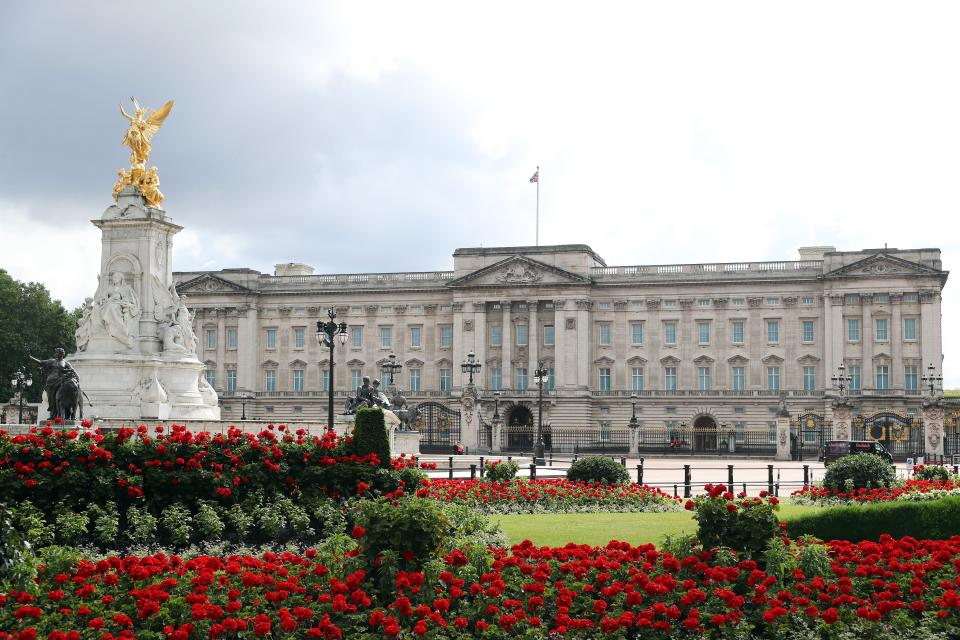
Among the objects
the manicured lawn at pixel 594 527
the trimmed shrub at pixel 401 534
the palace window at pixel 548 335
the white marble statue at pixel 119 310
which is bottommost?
the manicured lawn at pixel 594 527

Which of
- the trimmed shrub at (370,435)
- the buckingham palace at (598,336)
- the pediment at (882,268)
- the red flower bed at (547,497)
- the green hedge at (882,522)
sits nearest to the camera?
the green hedge at (882,522)

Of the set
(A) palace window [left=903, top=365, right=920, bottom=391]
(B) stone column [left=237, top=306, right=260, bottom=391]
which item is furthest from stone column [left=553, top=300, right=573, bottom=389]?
(B) stone column [left=237, top=306, right=260, bottom=391]

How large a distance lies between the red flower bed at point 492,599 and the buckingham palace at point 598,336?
197ft

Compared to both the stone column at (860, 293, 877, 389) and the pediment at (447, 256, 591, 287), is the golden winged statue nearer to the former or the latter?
the pediment at (447, 256, 591, 287)

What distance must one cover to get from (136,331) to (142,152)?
6035mm

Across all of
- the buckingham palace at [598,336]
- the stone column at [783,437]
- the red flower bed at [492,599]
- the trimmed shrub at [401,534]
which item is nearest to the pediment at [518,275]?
the buckingham palace at [598,336]

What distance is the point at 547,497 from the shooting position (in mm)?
22781

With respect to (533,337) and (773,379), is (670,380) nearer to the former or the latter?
(773,379)

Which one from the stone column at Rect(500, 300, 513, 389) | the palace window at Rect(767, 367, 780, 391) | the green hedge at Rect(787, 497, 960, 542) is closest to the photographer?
the green hedge at Rect(787, 497, 960, 542)

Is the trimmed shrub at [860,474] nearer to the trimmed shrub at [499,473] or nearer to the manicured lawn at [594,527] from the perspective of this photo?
the manicured lawn at [594,527]

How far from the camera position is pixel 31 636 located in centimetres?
851

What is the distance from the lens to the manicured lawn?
55.1 feet

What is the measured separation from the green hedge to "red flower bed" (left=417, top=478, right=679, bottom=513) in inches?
279

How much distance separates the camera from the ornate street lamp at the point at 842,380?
70012mm
